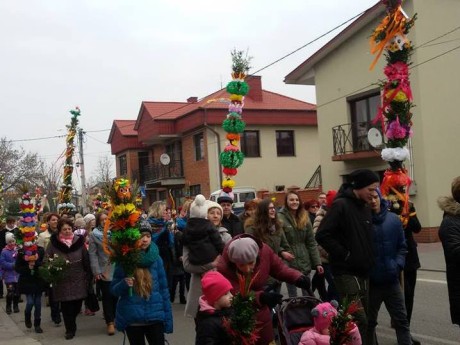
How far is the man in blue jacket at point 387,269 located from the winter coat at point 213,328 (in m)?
2.19

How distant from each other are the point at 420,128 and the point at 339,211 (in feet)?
46.5

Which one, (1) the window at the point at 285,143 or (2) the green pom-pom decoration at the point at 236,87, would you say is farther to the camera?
(1) the window at the point at 285,143

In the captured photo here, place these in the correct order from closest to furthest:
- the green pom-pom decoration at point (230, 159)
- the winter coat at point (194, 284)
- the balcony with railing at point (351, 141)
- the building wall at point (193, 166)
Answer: the winter coat at point (194, 284) → the green pom-pom decoration at point (230, 159) → the balcony with railing at point (351, 141) → the building wall at point (193, 166)

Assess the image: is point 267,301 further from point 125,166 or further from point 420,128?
point 125,166

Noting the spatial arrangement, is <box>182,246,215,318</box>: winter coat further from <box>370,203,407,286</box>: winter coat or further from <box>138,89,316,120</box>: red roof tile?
<box>138,89,316,120</box>: red roof tile

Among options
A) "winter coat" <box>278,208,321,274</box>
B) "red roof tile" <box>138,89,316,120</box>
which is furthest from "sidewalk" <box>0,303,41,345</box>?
"red roof tile" <box>138,89,316,120</box>

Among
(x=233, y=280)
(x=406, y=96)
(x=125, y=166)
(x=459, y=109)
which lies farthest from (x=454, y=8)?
(x=125, y=166)

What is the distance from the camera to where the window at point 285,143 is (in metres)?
33.4

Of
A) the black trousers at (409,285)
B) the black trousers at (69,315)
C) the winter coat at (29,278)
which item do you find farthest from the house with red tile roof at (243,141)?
the black trousers at (409,285)

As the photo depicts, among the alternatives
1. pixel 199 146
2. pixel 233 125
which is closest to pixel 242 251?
pixel 233 125

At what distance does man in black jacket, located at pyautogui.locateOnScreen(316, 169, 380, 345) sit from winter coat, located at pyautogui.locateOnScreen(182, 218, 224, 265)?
1697 millimetres

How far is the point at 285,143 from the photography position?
Result: 33.6 metres

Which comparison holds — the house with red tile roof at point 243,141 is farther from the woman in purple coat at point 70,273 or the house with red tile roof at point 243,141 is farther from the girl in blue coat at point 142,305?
the girl in blue coat at point 142,305

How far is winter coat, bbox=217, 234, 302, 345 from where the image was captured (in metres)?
3.95
